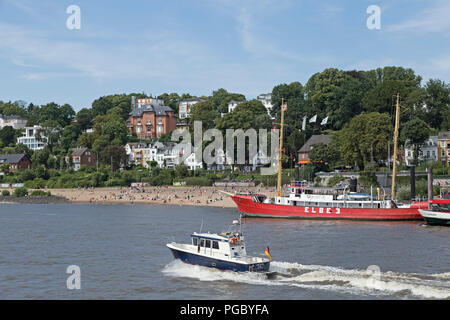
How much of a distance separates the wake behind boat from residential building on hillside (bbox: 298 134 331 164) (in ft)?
286

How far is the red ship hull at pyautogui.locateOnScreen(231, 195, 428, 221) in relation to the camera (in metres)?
62.7

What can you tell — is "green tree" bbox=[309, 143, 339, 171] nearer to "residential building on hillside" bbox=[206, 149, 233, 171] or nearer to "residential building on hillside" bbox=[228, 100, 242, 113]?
"residential building on hillside" bbox=[206, 149, 233, 171]

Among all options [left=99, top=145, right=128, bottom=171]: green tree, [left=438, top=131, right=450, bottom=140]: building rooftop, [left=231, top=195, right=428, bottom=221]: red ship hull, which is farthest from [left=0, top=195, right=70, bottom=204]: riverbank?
[left=438, top=131, right=450, bottom=140]: building rooftop

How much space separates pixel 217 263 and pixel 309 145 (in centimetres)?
9176

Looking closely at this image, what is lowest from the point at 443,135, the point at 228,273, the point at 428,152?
the point at 228,273

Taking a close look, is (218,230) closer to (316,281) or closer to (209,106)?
(316,281)

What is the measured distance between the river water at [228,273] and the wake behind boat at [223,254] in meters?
0.52

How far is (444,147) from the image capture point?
108m

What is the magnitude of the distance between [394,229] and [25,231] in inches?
1553

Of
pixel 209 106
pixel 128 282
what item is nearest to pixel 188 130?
pixel 209 106

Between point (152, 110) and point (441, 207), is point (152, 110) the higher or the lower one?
the higher one

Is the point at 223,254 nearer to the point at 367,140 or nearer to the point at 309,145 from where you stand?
the point at 367,140

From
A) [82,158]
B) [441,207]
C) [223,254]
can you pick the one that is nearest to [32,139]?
[82,158]

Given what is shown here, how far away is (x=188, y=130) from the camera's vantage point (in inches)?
6713
